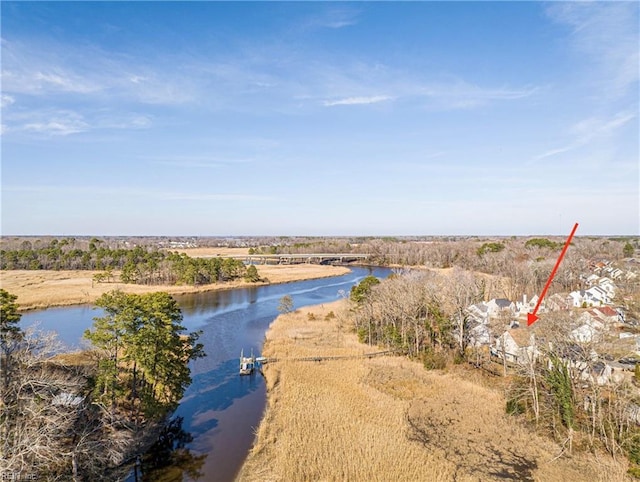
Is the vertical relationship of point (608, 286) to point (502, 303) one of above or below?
above

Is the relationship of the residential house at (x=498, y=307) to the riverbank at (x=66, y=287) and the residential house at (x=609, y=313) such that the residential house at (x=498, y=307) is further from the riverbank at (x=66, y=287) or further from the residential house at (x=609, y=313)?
the riverbank at (x=66, y=287)

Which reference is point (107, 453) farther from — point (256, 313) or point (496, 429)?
point (256, 313)

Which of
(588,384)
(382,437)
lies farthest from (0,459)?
(588,384)

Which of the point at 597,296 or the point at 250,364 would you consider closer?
the point at 250,364

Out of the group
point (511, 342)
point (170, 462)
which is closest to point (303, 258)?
point (511, 342)

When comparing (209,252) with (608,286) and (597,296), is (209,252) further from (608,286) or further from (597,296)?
(608,286)

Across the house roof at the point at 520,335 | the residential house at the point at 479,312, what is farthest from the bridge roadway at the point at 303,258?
the house roof at the point at 520,335
